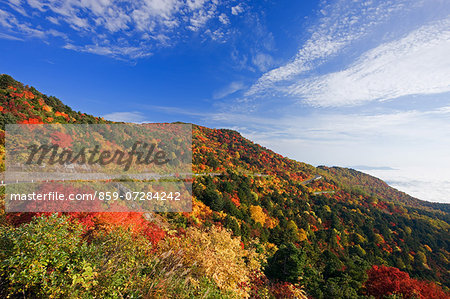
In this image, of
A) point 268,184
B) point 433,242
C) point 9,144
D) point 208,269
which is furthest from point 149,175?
point 433,242

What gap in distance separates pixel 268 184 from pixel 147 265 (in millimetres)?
60187

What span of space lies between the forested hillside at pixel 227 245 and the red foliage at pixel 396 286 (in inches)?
4.5

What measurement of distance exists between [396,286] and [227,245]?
19491mm

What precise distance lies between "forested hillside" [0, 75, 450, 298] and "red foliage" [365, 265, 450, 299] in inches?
4.5

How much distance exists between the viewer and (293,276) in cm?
1934

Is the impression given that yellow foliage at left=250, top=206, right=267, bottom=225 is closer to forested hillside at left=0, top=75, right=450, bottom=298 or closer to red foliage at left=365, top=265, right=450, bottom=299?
forested hillside at left=0, top=75, right=450, bottom=298

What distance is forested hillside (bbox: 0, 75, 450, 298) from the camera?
632 cm

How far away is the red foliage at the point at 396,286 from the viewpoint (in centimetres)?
1828

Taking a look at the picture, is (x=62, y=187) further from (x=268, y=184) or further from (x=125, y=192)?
(x=268, y=184)
